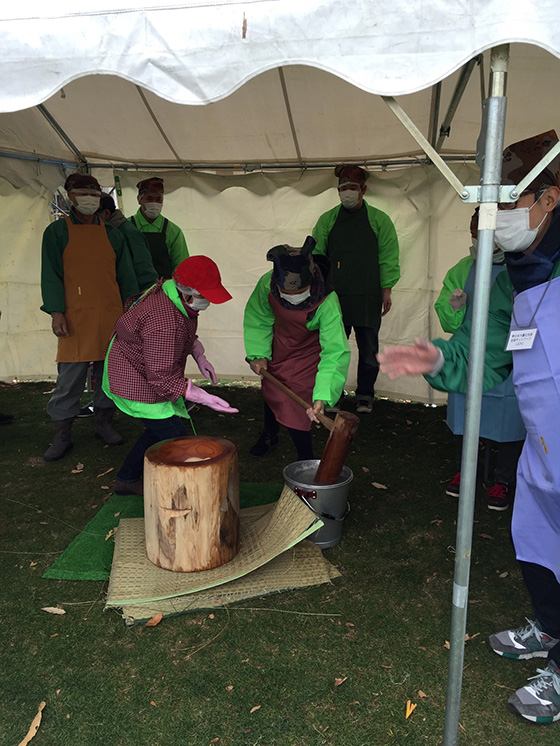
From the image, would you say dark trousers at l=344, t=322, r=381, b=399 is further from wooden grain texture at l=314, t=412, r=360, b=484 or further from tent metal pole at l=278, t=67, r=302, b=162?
wooden grain texture at l=314, t=412, r=360, b=484

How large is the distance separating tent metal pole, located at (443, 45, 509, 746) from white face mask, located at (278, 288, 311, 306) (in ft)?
5.66

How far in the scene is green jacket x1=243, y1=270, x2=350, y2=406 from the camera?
314cm

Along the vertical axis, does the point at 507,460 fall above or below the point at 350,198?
below

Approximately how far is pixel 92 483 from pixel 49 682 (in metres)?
1.76

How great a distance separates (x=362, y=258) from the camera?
16.6 ft

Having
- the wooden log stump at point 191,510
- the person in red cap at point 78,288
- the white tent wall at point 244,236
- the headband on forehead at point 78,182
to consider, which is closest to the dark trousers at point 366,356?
the white tent wall at point 244,236

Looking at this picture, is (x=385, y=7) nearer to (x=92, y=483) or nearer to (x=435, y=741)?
(x=435, y=741)

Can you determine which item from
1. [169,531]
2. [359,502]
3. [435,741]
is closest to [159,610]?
[169,531]

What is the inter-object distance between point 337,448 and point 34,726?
1648 millimetres

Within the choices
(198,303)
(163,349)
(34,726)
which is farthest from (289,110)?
(34,726)

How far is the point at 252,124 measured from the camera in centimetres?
463

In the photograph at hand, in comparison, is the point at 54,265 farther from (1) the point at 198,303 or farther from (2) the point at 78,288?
(1) the point at 198,303

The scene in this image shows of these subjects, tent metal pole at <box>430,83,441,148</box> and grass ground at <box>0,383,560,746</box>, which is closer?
grass ground at <box>0,383,560,746</box>

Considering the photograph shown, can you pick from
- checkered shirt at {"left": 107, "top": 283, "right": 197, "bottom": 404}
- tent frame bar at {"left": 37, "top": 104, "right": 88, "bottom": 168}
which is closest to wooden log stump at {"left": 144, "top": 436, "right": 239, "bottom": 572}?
checkered shirt at {"left": 107, "top": 283, "right": 197, "bottom": 404}
